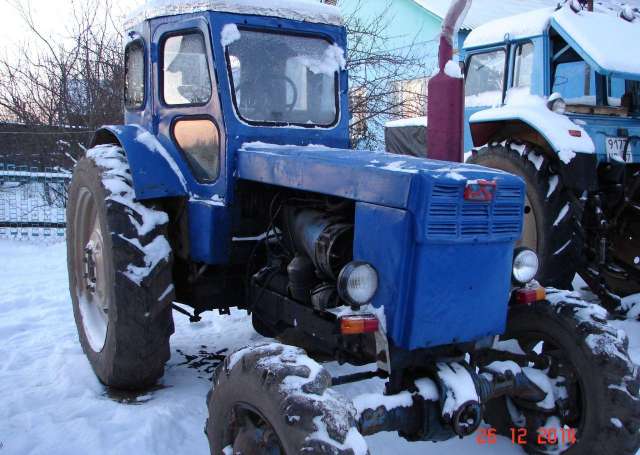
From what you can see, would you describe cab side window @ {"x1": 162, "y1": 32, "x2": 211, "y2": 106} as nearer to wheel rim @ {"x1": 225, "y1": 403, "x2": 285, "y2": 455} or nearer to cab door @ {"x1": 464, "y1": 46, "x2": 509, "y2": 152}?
wheel rim @ {"x1": 225, "y1": 403, "x2": 285, "y2": 455}

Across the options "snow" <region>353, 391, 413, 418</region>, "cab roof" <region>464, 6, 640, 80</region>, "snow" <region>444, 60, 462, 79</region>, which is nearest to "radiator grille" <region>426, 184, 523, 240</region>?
"snow" <region>353, 391, 413, 418</region>

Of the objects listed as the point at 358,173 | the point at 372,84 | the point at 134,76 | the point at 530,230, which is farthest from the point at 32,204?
the point at 358,173

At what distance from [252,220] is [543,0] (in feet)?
59.1

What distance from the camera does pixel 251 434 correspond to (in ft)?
7.43

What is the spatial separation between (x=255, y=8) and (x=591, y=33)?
303cm

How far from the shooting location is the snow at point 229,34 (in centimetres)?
314

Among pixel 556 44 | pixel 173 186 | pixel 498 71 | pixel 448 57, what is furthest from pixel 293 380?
pixel 498 71

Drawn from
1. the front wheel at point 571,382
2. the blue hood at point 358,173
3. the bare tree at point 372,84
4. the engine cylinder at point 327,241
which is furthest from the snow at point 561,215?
the bare tree at point 372,84

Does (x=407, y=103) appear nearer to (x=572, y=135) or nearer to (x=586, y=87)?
(x=586, y=87)

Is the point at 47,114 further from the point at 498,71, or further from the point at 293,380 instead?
the point at 293,380

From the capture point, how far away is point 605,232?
480 cm

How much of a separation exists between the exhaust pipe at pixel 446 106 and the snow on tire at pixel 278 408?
6.57 feet

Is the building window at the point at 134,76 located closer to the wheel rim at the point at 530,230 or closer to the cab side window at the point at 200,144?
the cab side window at the point at 200,144

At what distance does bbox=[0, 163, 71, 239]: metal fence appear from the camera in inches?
325
